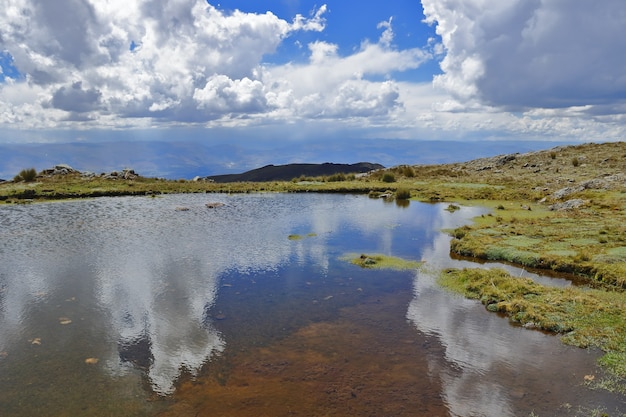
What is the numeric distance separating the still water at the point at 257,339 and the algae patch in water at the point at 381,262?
0.86 metres

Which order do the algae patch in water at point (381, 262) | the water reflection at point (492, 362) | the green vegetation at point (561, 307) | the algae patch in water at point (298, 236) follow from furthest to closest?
the algae patch in water at point (298, 236) → the algae patch in water at point (381, 262) → the green vegetation at point (561, 307) → the water reflection at point (492, 362)

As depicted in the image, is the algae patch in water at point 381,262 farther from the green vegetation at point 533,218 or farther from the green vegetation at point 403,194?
the green vegetation at point 403,194

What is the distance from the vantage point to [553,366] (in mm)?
15000

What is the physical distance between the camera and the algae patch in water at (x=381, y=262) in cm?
2758

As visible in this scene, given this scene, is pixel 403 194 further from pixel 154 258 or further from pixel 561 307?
pixel 561 307

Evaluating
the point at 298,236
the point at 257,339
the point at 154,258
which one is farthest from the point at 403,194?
the point at 257,339

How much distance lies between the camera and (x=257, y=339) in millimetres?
17453

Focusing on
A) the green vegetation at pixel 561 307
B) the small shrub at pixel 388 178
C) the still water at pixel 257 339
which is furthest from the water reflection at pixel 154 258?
the small shrub at pixel 388 178

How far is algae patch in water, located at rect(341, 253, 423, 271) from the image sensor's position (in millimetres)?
27578

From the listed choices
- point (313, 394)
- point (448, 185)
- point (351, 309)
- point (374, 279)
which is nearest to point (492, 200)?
point (448, 185)

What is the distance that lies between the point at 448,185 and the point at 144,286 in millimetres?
59470

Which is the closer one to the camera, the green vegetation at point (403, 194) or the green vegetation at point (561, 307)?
the green vegetation at point (561, 307)

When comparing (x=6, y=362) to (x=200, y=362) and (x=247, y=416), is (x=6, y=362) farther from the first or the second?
(x=247, y=416)

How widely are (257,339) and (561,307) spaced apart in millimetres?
14488
